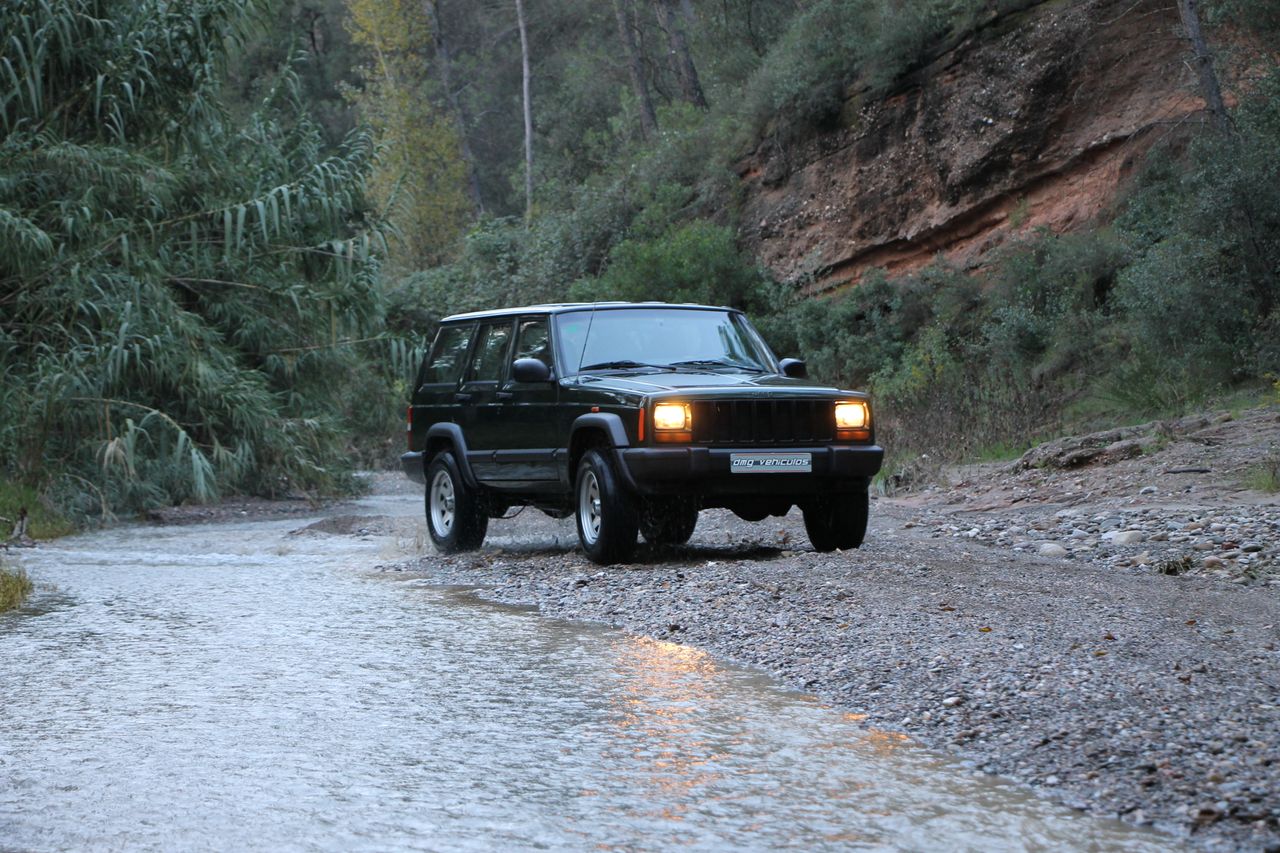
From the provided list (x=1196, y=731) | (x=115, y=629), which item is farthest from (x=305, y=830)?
(x=115, y=629)

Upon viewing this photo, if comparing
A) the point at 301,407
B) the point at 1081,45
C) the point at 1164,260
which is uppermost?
the point at 1081,45

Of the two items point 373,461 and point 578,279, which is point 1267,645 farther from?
point 578,279

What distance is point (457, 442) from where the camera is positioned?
12.8m

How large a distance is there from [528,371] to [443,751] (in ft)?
20.1

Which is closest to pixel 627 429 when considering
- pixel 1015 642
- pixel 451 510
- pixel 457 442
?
pixel 457 442

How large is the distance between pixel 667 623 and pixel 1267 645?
300 cm

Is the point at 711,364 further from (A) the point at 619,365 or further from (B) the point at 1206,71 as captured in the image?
(B) the point at 1206,71

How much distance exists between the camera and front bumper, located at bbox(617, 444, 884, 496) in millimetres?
10219

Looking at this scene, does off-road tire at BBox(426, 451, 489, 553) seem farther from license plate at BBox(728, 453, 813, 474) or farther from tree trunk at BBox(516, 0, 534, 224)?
tree trunk at BBox(516, 0, 534, 224)

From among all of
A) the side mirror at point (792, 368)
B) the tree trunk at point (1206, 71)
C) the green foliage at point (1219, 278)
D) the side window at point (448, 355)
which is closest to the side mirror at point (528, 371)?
the side window at point (448, 355)

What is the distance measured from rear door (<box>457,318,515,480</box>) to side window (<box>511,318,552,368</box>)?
154 millimetres

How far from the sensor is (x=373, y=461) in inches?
1160

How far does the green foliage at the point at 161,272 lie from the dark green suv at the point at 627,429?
563cm

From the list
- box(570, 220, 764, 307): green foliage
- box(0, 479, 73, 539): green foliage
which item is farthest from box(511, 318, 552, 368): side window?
box(570, 220, 764, 307): green foliage
